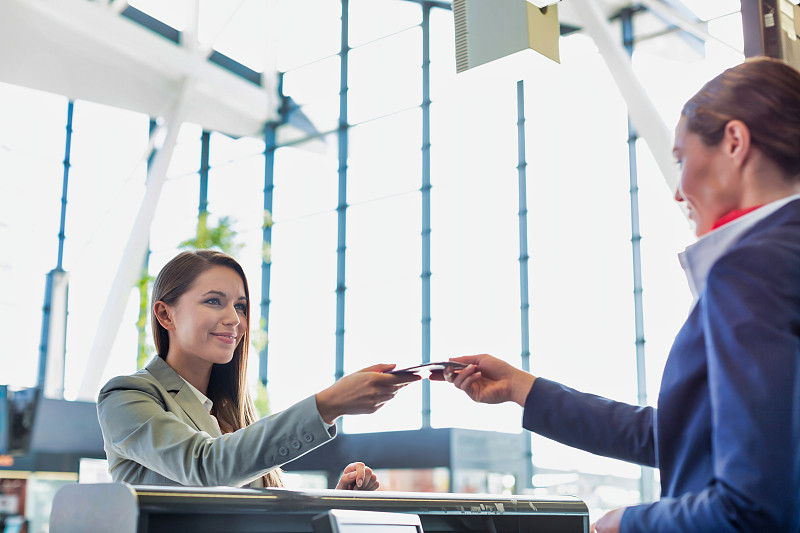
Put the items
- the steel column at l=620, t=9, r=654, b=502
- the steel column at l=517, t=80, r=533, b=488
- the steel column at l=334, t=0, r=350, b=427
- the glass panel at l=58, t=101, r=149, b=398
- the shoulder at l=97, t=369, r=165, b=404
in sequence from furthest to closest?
1. the glass panel at l=58, t=101, r=149, b=398
2. the steel column at l=334, t=0, r=350, b=427
3. the steel column at l=517, t=80, r=533, b=488
4. the steel column at l=620, t=9, r=654, b=502
5. the shoulder at l=97, t=369, r=165, b=404

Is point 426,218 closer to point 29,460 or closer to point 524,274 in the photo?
point 524,274

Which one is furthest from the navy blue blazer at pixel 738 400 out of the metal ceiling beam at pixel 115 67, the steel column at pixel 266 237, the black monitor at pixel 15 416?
the steel column at pixel 266 237

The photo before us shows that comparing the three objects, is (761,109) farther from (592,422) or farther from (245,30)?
(245,30)

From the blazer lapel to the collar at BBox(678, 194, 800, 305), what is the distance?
133 cm

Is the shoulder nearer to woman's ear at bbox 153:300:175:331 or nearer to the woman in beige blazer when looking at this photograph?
the woman in beige blazer

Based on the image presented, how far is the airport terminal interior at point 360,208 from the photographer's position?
9781mm

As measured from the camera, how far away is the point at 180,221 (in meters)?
15.2

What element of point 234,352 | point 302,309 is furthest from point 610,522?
point 302,309

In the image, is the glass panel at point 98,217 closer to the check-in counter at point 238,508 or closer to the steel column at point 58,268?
the steel column at point 58,268

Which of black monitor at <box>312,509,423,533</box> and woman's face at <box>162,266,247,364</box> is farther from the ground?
woman's face at <box>162,266,247,364</box>

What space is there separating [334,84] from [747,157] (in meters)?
13.2

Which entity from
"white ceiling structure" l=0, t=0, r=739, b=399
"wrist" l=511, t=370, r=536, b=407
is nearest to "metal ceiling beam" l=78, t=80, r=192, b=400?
"white ceiling structure" l=0, t=0, r=739, b=399

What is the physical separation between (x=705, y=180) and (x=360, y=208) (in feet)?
38.3

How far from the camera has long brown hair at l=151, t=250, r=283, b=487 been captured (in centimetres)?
231
